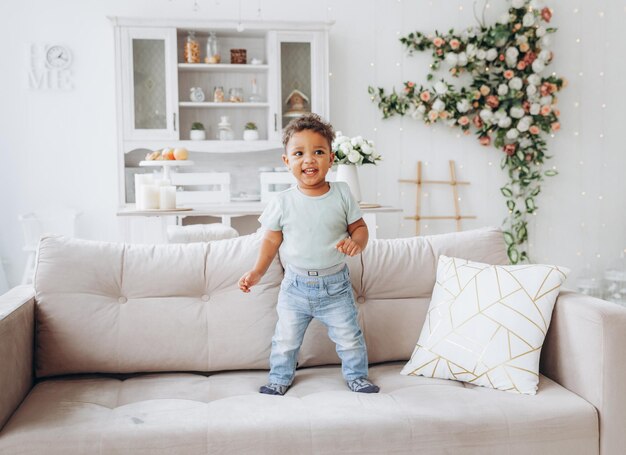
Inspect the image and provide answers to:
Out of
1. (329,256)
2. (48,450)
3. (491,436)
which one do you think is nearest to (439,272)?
(329,256)

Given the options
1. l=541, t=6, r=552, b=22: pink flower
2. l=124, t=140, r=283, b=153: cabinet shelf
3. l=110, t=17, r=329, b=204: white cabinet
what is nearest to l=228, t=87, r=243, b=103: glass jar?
l=110, t=17, r=329, b=204: white cabinet

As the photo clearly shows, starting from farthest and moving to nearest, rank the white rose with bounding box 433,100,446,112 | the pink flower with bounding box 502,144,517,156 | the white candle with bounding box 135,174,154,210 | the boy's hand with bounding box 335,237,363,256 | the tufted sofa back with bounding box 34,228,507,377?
1. the pink flower with bounding box 502,144,517,156
2. the white rose with bounding box 433,100,446,112
3. the white candle with bounding box 135,174,154,210
4. the tufted sofa back with bounding box 34,228,507,377
5. the boy's hand with bounding box 335,237,363,256

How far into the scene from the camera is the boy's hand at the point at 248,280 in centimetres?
180

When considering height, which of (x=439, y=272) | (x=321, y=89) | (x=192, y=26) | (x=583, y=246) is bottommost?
(x=583, y=246)

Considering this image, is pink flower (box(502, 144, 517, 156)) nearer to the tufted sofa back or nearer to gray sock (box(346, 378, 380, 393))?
the tufted sofa back

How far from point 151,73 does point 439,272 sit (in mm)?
2808

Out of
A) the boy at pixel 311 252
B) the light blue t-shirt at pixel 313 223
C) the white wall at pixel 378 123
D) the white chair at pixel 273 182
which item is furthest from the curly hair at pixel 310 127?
the white wall at pixel 378 123

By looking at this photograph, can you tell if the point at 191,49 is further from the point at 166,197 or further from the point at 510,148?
the point at 510,148

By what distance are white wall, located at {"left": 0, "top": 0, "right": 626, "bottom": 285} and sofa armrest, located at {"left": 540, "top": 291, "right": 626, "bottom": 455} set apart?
2.97 m

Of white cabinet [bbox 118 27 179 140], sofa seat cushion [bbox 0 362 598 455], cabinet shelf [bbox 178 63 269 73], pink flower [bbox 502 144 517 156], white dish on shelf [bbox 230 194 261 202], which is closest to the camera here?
sofa seat cushion [bbox 0 362 598 455]

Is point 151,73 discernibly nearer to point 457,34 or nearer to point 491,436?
point 457,34

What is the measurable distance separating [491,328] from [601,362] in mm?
301

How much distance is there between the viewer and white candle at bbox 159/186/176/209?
305 centimetres

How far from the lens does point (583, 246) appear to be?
488 cm
